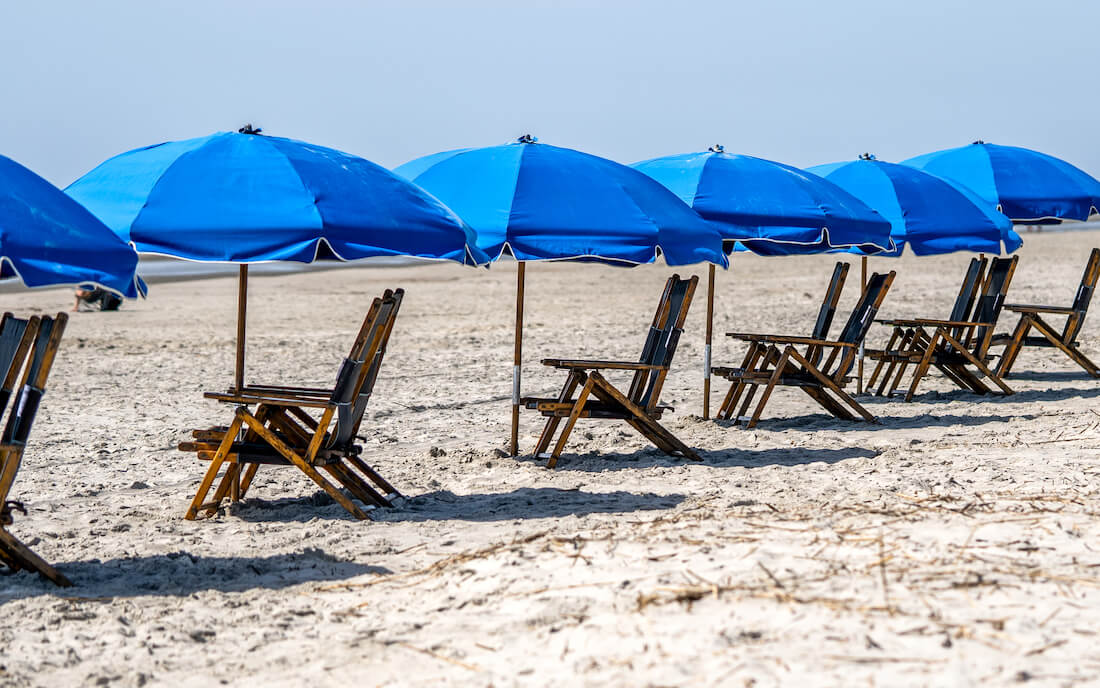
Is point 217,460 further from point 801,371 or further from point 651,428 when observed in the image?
point 801,371

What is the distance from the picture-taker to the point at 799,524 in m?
5.15

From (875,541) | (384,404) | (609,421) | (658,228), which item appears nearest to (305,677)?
(875,541)

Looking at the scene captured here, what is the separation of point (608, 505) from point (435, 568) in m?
1.59

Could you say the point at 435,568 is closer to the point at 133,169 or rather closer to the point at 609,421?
the point at 133,169

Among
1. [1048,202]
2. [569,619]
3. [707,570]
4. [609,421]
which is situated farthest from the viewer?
[1048,202]

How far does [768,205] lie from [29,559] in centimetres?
547

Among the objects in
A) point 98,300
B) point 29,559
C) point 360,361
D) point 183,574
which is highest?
point 360,361

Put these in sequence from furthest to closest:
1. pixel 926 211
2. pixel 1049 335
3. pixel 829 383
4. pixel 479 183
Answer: pixel 1049 335
pixel 926 211
pixel 829 383
pixel 479 183

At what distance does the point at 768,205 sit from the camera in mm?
8578

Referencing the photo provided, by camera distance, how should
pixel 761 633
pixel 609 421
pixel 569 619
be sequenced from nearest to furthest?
pixel 761 633, pixel 569 619, pixel 609 421

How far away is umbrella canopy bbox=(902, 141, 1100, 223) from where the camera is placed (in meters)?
11.8

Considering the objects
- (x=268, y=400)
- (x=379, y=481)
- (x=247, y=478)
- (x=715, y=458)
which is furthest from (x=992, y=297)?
(x=268, y=400)

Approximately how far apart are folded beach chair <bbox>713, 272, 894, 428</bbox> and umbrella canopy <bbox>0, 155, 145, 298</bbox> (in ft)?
17.3

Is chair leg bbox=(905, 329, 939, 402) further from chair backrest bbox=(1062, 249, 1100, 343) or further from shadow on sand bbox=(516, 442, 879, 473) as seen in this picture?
shadow on sand bbox=(516, 442, 879, 473)
